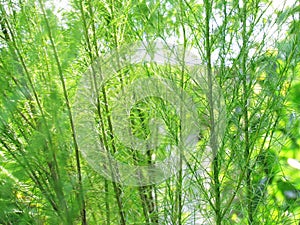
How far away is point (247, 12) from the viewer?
573 mm

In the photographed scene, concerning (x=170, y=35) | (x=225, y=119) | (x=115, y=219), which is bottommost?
(x=115, y=219)

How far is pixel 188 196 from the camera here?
595 millimetres

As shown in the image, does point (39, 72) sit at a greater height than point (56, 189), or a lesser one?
greater

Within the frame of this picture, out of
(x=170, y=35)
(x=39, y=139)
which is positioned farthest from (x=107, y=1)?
(x=39, y=139)

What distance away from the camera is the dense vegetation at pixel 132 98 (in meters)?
0.51

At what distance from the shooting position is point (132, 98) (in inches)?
22.7

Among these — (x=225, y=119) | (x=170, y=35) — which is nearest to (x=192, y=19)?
(x=170, y=35)

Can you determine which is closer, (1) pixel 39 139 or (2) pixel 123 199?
(1) pixel 39 139

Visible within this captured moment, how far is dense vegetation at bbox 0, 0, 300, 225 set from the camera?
513 mm

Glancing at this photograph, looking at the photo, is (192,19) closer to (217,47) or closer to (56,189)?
(217,47)

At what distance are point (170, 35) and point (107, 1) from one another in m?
0.09

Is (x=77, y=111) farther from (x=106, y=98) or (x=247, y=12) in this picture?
(x=247, y=12)

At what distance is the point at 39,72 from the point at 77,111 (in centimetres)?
7

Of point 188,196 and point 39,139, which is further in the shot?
point 188,196
